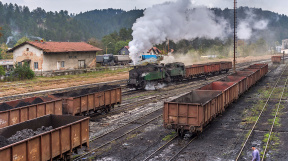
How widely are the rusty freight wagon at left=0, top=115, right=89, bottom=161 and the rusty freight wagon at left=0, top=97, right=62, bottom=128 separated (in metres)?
2.84

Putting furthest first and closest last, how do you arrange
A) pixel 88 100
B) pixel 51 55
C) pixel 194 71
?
pixel 51 55
pixel 194 71
pixel 88 100

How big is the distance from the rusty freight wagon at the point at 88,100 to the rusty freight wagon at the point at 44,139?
5102 mm

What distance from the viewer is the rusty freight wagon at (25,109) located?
45.1 feet

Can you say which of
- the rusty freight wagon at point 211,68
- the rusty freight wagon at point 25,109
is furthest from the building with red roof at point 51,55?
the rusty freight wagon at point 25,109

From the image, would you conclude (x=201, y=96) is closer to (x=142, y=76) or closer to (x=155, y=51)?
(x=142, y=76)

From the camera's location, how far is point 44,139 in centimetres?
972

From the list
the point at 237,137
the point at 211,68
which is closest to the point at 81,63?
the point at 211,68

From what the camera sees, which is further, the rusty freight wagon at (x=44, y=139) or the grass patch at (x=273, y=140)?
the grass patch at (x=273, y=140)

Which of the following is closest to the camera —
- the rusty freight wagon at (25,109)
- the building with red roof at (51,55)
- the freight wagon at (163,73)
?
the rusty freight wagon at (25,109)

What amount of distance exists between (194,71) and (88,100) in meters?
25.8

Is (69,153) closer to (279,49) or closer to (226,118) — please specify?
(226,118)

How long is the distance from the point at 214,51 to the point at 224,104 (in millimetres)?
78529

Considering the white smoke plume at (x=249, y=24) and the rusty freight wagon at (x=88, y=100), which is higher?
the white smoke plume at (x=249, y=24)

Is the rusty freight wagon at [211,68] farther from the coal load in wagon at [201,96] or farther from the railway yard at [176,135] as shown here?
the coal load in wagon at [201,96]
